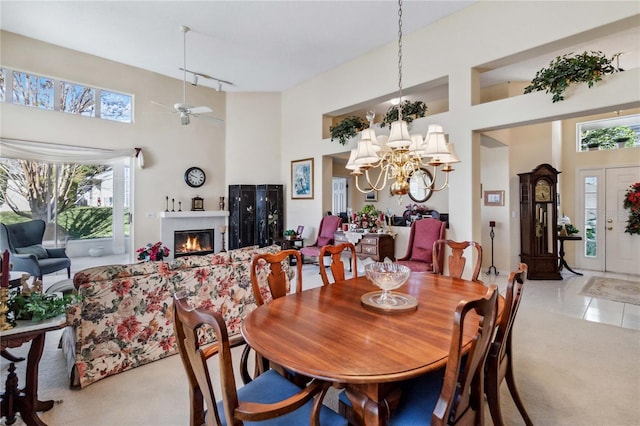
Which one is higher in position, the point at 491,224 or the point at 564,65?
the point at 564,65

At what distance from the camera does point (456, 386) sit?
116 centimetres

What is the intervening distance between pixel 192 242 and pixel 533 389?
6311 mm

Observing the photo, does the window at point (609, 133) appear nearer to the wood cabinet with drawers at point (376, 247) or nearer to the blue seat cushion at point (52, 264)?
the wood cabinet with drawers at point (376, 247)

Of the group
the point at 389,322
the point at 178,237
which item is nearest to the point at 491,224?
the point at 389,322

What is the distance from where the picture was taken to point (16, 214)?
17.7 feet

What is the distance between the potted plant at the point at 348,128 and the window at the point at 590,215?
190 inches

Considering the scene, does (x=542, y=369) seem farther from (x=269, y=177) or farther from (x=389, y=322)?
(x=269, y=177)

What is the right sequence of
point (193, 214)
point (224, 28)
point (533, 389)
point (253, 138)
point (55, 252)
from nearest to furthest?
point (533, 389) → point (224, 28) → point (55, 252) → point (193, 214) → point (253, 138)

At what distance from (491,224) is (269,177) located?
15.7ft

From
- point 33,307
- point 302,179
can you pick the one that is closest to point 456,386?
point 33,307

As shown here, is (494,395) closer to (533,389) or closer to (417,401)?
(417,401)

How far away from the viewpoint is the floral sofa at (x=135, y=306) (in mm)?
2209

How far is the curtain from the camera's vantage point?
4823 mm

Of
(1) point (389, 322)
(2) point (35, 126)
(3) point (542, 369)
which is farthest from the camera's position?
(2) point (35, 126)
